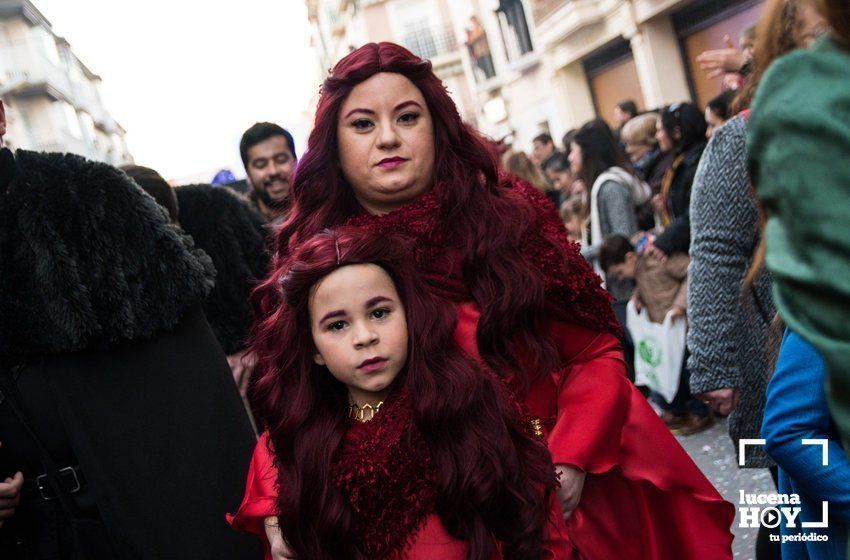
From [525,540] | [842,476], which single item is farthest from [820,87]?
[525,540]

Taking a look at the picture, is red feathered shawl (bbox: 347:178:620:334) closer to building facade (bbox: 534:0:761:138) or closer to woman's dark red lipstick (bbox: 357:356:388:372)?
woman's dark red lipstick (bbox: 357:356:388:372)

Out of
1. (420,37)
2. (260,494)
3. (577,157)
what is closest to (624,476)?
(260,494)

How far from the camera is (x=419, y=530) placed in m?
1.83

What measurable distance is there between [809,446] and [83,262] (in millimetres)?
1840

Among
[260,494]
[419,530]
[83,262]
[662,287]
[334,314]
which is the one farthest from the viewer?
[662,287]

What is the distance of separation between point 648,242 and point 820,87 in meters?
4.74

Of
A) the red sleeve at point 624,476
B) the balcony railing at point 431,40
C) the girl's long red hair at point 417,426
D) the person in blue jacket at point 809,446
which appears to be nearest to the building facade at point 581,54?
the red sleeve at point 624,476

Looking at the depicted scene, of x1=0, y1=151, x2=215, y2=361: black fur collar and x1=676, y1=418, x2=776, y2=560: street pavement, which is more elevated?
x1=0, y1=151, x2=215, y2=361: black fur collar

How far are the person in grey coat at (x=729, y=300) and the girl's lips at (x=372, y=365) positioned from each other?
3.60 ft

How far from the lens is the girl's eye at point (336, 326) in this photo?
1953mm

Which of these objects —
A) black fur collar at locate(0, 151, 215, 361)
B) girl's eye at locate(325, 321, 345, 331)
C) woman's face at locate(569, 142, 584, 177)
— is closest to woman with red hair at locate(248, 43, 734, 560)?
girl's eye at locate(325, 321, 345, 331)

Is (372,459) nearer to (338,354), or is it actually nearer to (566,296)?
(338,354)

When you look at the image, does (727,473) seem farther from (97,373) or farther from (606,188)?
(97,373)

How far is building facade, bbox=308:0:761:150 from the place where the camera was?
A: 1469 cm
